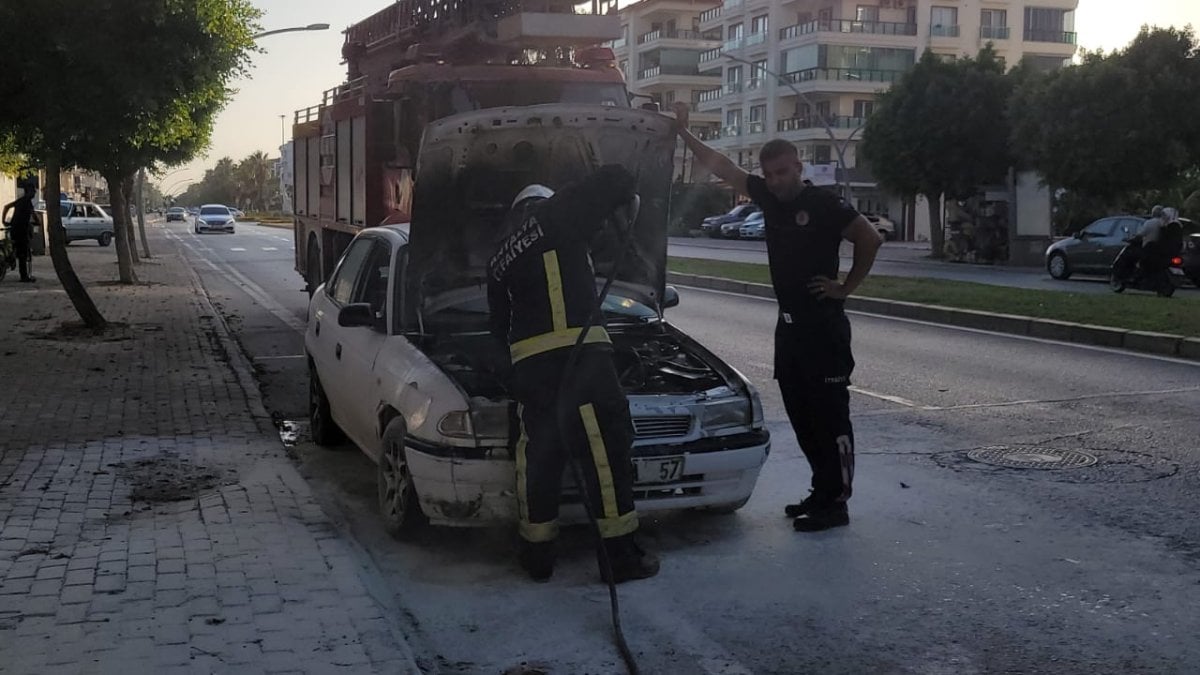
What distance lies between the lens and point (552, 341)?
5195 millimetres

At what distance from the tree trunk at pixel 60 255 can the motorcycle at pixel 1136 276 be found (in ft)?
52.1

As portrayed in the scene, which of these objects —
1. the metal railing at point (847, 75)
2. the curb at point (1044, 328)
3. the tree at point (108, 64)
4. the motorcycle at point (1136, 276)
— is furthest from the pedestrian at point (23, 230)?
the metal railing at point (847, 75)

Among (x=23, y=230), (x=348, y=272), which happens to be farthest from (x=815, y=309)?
(x=23, y=230)

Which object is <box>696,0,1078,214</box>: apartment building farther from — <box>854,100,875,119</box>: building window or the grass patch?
the grass patch

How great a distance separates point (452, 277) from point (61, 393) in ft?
15.5

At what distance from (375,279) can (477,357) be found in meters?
1.31

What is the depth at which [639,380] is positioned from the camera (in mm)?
6086

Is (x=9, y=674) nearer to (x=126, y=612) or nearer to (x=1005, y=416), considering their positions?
(x=126, y=612)

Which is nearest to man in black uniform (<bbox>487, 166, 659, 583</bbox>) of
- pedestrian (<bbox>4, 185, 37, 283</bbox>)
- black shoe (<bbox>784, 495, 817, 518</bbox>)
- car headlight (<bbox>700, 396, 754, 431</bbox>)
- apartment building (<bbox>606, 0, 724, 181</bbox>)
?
car headlight (<bbox>700, 396, 754, 431</bbox>)

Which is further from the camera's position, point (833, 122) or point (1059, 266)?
point (833, 122)

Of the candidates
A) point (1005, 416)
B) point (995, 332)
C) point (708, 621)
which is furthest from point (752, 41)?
point (708, 621)

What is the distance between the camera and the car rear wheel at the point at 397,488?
581cm

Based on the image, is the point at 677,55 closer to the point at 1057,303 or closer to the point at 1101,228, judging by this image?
the point at 1101,228

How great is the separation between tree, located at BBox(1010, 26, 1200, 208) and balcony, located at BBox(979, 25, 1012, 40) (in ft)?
114
